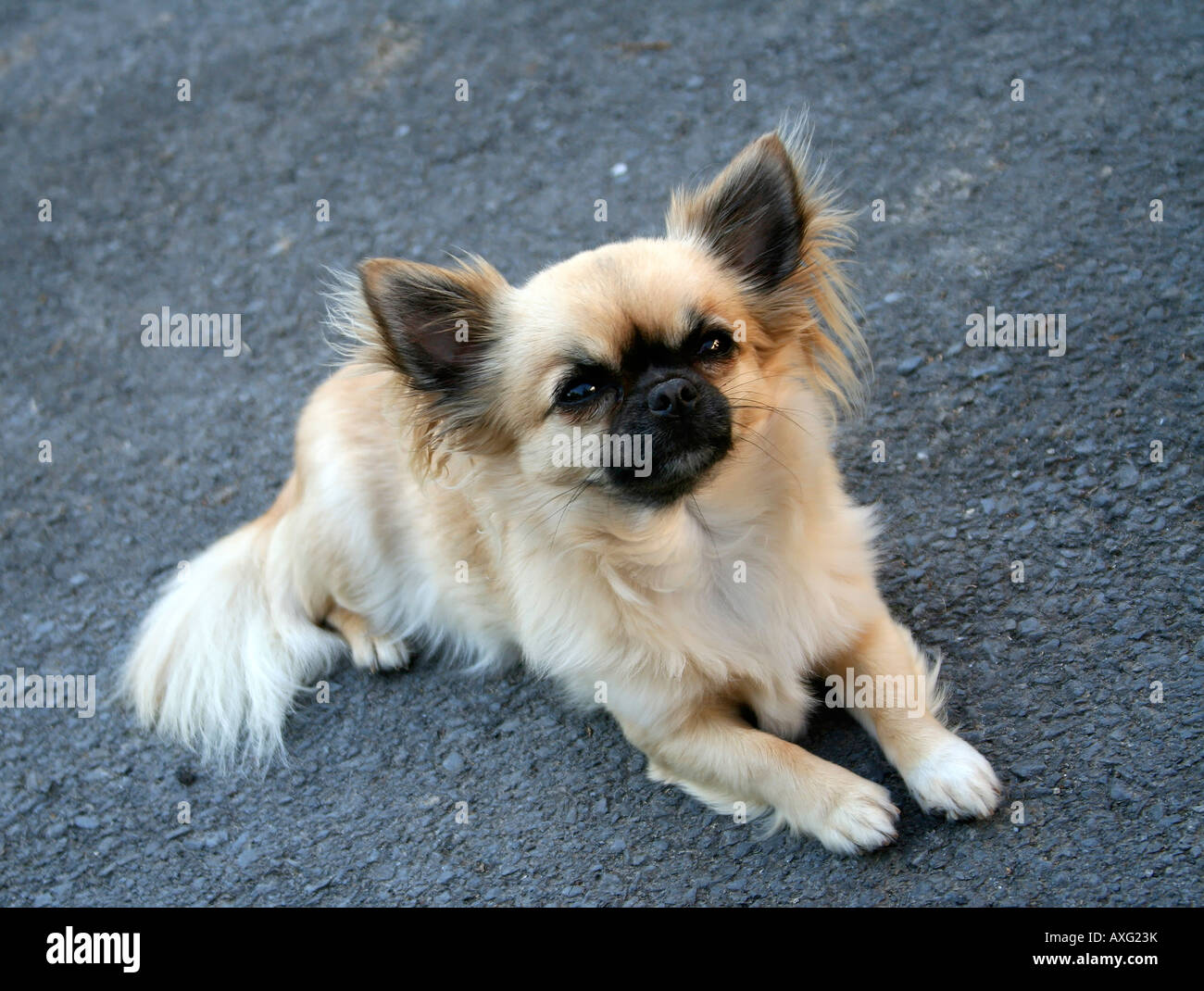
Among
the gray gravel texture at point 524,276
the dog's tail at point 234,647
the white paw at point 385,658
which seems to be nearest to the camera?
the gray gravel texture at point 524,276

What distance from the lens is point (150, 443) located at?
497 cm

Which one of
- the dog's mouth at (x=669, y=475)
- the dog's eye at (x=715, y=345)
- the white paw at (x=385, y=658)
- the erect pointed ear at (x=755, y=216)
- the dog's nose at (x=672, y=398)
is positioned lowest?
the white paw at (x=385, y=658)

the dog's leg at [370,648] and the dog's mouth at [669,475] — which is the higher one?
the dog's mouth at [669,475]

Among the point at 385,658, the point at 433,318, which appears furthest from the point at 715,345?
the point at 385,658

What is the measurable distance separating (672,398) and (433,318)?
29.6 inches

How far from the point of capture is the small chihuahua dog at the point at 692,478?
9.37ft

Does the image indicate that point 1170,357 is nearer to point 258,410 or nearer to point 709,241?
point 709,241

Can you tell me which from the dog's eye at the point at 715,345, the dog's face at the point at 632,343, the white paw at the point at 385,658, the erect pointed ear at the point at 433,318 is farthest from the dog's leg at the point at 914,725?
the white paw at the point at 385,658

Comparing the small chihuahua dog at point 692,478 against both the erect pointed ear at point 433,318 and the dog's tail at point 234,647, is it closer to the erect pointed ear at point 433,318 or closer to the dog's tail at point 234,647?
the erect pointed ear at point 433,318

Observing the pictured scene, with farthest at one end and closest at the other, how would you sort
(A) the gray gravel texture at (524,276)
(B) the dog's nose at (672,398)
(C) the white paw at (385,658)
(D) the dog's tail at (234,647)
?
(C) the white paw at (385,658), (D) the dog's tail at (234,647), (A) the gray gravel texture at (524,276), (B) the dog's nose at (672,398)

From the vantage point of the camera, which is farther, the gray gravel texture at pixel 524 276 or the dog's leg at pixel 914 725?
the gray gravel texture at pixel 524 276

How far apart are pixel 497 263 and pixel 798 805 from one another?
3.18 m

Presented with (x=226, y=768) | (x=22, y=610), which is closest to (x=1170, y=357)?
(x=226, y=768)

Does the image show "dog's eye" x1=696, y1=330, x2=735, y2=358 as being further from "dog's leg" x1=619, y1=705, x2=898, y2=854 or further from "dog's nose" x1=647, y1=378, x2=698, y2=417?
"dog's leg" x1=619, y1=705, x2=898, y2=854
